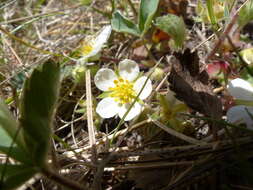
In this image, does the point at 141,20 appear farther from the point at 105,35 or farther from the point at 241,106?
the point at 241,106

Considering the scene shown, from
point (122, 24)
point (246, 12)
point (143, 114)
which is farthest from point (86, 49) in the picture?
point (246, 12)

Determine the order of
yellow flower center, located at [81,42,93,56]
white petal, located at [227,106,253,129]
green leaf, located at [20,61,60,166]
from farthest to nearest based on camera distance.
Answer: yellow flower center, located at [81,42,93,56]
white petal, located at [227,106,253,129]
green leaf, located at [20,61,60,166]

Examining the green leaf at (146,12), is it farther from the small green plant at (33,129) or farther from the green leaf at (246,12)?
the small green plant at (33,129)

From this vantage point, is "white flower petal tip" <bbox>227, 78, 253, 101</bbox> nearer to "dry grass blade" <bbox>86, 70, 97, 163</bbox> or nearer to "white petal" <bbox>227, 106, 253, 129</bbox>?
"white petal" <bbox>227, 106, 253, 129</bbox>

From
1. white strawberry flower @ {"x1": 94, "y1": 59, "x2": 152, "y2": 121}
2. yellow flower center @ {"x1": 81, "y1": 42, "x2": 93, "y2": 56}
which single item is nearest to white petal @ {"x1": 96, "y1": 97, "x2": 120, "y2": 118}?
white strawberry flower @ {"x1": 94, "y1": 59, "x2": 152, "y2": 121}

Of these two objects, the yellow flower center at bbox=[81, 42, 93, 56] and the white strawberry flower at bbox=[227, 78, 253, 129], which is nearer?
the white strawberry flower at bbox=[227, 78, 253, 129]
